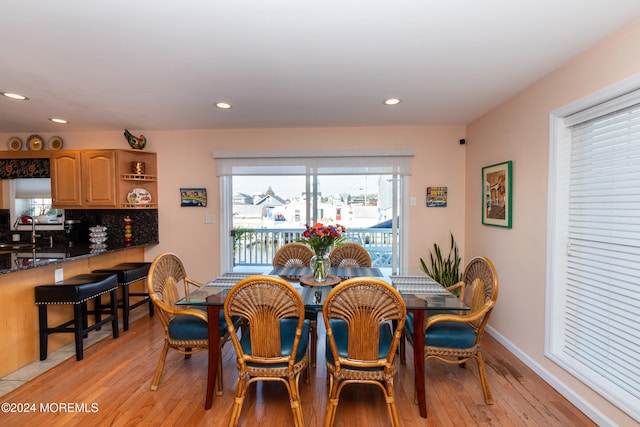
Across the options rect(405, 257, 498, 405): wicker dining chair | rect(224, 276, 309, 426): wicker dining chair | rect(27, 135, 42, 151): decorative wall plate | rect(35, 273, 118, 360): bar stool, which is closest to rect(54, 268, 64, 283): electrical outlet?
rect(35, 273, 118, 360): bar stool

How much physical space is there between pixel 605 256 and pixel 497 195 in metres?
1.17

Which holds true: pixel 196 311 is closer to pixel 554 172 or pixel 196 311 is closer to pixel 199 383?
pixel 199 383

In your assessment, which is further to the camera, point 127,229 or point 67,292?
point 127,229

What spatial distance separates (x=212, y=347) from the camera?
1997 mm

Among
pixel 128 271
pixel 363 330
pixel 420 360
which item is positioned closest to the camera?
pixel 363 330

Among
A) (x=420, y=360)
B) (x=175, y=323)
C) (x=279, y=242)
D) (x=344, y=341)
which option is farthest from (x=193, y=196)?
(x=420, y=360)

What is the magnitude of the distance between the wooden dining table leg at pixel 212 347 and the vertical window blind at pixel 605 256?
249 cm

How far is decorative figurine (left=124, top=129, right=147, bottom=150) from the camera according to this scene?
370cm

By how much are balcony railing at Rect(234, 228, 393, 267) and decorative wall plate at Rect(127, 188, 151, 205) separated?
1.28m

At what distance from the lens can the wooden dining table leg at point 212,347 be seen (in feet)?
6.41

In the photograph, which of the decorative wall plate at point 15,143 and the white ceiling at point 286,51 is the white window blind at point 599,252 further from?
the decorative wall plate at point 15,143

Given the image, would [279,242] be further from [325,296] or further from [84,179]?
[325,296]

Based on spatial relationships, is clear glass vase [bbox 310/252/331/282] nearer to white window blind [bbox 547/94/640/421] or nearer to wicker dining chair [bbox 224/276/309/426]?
wicker dining chair [bbox 224/276/309/426]

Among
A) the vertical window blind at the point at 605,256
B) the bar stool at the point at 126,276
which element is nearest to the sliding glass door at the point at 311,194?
the bar stool at the point at 126,276
